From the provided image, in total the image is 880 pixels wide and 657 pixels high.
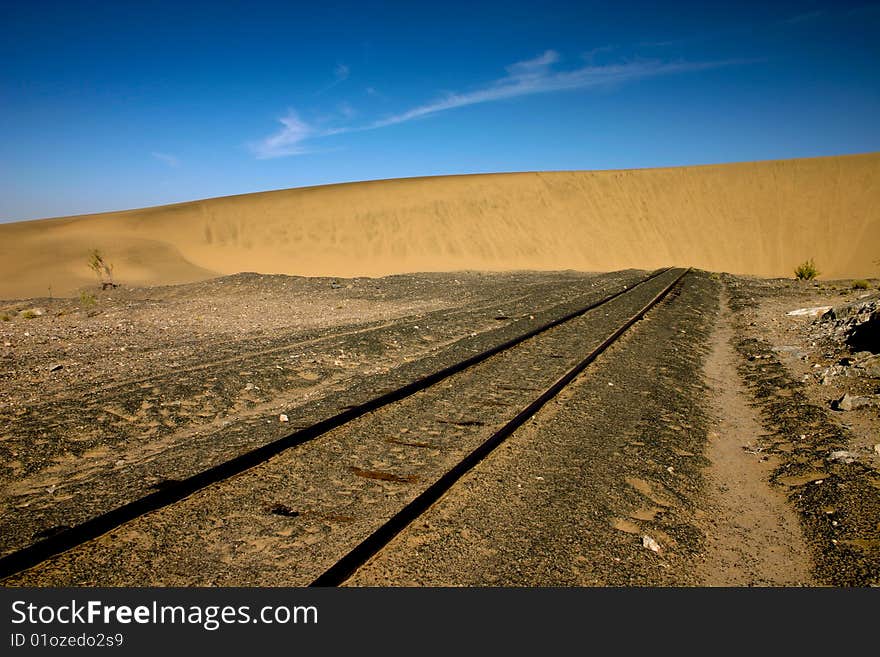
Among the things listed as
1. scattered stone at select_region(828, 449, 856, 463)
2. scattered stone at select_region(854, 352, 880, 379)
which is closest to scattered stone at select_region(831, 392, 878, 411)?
scattered stone at select_region(854, 352, 880, 379)

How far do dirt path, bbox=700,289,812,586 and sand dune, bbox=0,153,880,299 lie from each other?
126 ft

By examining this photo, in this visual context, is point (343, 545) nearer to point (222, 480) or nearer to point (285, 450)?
point (222, 480)

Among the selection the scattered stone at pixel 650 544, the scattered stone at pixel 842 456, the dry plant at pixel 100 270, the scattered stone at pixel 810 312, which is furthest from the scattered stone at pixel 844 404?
the dry plant at pixel 100 270

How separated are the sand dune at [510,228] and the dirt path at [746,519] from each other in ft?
126

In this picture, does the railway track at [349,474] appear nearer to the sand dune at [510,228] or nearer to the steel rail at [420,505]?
the steel rail at [420,505]

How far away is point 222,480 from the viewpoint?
4.93m

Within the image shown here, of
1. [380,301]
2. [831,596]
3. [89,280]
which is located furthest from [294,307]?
[89,280]

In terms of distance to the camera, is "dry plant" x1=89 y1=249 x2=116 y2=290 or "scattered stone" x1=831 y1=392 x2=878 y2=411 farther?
"dry plant" x1=89 y1=249 x2=116 y2=290

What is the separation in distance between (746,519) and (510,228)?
2306 inches

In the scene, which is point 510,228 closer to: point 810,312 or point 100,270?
point 100,270

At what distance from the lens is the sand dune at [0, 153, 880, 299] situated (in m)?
49.1

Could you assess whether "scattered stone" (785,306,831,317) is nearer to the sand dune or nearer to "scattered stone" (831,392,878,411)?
"scattered stone" (831,392,878,411)

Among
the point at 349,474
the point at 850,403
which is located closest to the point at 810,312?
the point at 850,403

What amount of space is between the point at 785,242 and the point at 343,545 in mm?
63605
